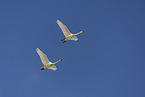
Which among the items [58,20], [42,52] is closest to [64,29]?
[58,20]

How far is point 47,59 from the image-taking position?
72812 mm

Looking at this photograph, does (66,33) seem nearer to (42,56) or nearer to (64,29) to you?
(64,29)

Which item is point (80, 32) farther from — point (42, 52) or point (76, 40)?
point (42, 52)

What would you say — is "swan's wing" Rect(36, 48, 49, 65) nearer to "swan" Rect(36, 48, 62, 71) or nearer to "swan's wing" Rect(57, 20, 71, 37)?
"swan" Rect(36, 48, 62, 71)

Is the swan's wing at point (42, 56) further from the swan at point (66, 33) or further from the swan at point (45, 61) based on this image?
the swan at point (66, 33)

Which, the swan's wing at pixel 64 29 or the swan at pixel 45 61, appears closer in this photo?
the swan at pixel 45 61

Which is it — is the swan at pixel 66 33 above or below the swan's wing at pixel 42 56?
above

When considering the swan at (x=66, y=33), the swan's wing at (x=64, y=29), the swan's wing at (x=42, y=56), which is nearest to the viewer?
the swan's wing at (x=42, y=56)

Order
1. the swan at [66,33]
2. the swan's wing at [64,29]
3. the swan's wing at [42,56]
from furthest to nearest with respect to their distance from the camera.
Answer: the swan at [66,33] → the swan's wing at [64,29] → the swan's wing at [42,56]

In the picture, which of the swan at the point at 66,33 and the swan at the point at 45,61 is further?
the swan at the point at 66,33

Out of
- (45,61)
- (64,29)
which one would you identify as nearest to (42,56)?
(45,61)

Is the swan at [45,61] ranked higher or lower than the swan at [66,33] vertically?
lower

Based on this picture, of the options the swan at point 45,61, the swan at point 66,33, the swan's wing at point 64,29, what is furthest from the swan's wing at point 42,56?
the swan's wing at point 64,29

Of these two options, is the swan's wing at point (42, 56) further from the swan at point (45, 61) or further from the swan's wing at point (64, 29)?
the swan's wing at point (64, 29)
